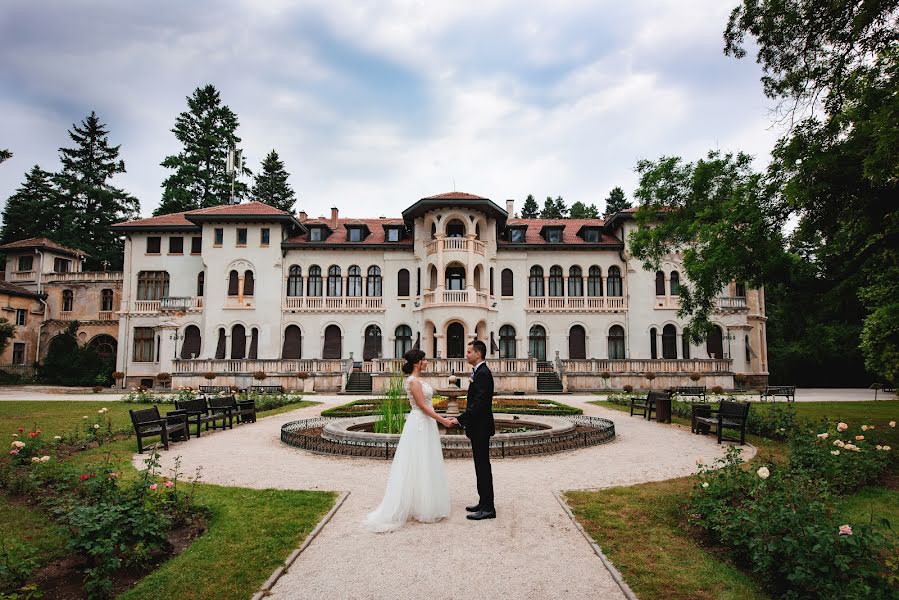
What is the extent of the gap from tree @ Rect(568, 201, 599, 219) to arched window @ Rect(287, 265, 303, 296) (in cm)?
3777

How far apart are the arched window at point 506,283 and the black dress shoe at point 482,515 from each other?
30.2 meters

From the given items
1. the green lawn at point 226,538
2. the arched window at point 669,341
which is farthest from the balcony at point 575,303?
the green lawn at point 226,538

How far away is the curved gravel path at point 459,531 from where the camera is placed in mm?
4684

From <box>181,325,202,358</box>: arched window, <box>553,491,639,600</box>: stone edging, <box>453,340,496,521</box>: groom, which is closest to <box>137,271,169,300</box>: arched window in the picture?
<box>181,325,202,358</box>: arched window

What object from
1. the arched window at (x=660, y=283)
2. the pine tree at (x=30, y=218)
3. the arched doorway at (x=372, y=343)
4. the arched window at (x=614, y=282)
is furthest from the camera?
the pine tree at (x=30, y=218)

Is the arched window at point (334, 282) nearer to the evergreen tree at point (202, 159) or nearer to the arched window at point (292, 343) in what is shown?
the arched window at point (292, 343)

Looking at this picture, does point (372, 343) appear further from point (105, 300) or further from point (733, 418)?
point (733, 418)

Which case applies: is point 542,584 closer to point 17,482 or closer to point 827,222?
point 17,482

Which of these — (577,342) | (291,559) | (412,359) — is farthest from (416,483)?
(577,342)

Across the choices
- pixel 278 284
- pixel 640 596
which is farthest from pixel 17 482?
pixel 278 284

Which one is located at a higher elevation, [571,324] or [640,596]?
[571,324]

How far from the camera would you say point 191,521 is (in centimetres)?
636

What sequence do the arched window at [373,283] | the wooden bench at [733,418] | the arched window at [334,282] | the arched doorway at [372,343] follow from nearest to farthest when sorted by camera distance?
1. the wooden bench at [733,418]
2. the arched doorway at [372,343]
3. the arched window at [373,283]
4. the arched window at [334,282]

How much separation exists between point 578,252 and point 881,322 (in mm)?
18276
